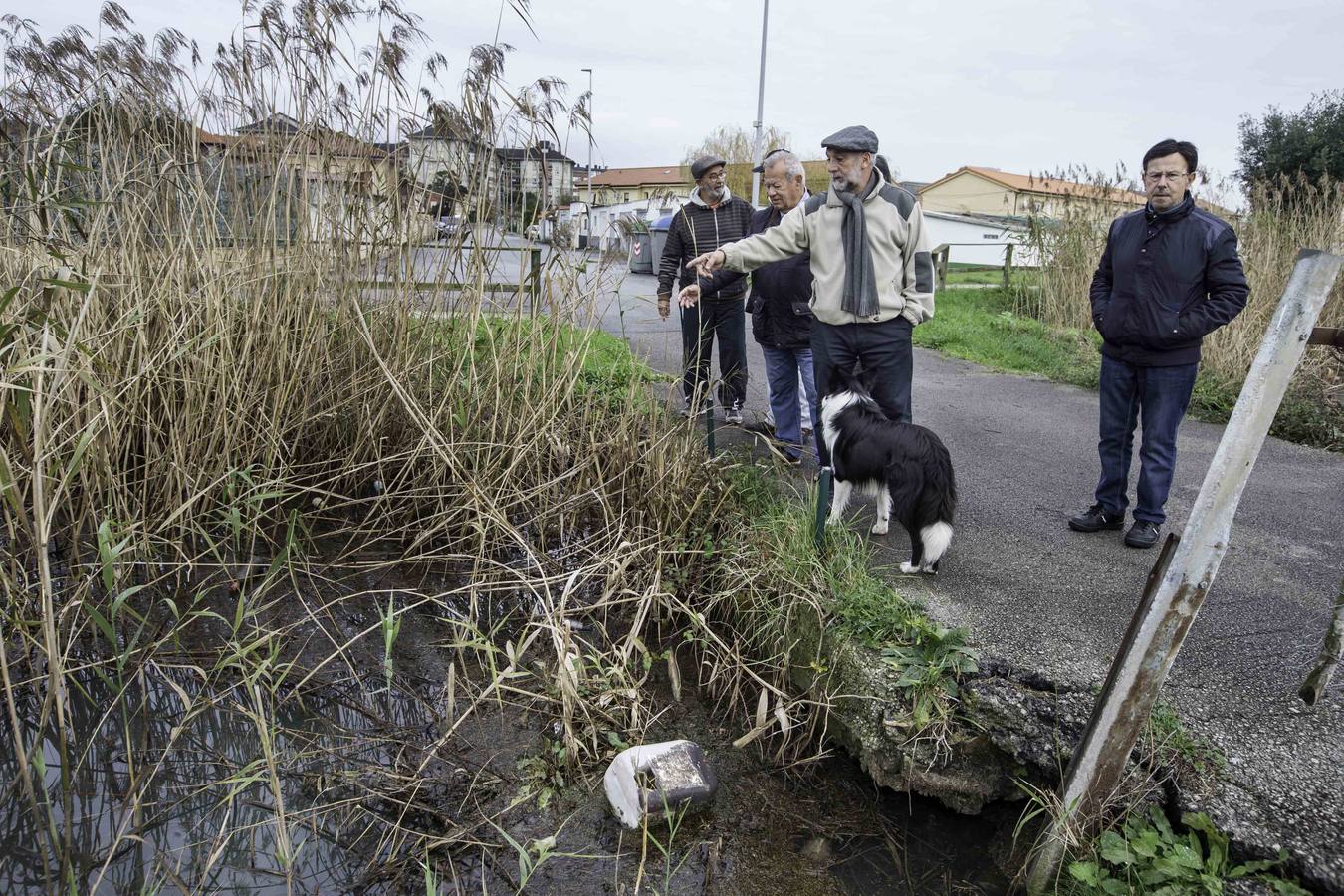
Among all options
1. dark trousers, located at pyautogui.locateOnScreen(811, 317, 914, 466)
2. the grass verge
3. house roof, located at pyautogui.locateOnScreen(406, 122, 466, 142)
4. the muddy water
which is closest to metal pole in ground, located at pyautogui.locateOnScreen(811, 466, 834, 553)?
dark trousers, located at pyautogui.locateOnScreen(811, 317, 914, 466)

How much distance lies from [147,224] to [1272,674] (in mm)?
4771

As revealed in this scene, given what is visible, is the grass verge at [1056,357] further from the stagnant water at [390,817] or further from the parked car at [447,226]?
the parked car at [447,226]

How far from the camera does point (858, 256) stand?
3926 millimetres

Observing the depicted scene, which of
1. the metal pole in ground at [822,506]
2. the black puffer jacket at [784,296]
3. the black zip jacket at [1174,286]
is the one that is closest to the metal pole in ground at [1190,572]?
the metal pole in ground at [822,506]

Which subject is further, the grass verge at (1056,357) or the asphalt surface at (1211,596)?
the grass verge at (1056,357)

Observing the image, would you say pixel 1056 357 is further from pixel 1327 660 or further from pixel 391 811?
pixel 391 811

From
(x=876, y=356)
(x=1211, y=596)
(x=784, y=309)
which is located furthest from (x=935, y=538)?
(x=784, y=309)

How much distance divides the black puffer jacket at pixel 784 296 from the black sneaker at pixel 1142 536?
78.2 inches

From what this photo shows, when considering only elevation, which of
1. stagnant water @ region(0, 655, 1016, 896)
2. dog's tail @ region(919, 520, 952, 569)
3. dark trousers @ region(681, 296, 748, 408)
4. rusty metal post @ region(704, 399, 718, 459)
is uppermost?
dark trousers @ region(681, 296, 748, 408)

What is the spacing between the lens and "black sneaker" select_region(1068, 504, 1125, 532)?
4191 mm

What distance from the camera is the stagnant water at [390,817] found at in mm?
2469

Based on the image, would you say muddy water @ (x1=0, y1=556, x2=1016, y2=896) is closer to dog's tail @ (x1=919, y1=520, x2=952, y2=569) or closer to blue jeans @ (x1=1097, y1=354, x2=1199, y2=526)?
dog's tail @ (x1=919, y1=520, x2=952, y2=569)

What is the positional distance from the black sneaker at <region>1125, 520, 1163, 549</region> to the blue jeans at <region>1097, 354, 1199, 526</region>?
0.04m

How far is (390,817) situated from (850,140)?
325cm
